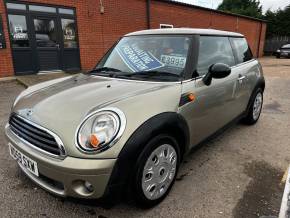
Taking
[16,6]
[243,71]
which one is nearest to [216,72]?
[243,71]

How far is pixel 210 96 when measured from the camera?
2893 millimetres

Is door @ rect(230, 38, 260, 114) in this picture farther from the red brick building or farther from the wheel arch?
the red brick building

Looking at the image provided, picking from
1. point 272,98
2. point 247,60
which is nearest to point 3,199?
point 247,60

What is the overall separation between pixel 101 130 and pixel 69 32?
29.0 ft

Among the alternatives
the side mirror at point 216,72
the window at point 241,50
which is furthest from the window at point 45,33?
the side mirror at point 216,72

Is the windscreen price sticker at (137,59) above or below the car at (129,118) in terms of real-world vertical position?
above

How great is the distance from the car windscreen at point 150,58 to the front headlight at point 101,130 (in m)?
0.84

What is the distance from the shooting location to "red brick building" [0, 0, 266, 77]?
8570 mm

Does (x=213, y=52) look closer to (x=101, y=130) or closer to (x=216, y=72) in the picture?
(x=216, y=72)

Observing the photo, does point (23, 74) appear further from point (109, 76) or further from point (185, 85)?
point (185, 85)

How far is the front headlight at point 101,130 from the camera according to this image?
74.6 inches

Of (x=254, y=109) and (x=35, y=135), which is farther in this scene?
(x=254, y=109)

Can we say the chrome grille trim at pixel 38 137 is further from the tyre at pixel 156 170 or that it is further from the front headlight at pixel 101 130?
the tyre at pixel 156 170

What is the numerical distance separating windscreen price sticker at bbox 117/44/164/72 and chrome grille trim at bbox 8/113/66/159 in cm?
122
